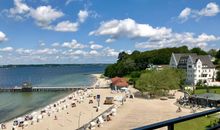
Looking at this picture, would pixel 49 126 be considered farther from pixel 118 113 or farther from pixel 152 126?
pixel 152 126

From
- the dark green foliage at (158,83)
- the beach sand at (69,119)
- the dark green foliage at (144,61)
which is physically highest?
the dark green foliage at (144,61)

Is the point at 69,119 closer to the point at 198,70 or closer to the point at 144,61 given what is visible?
the point at 198,70

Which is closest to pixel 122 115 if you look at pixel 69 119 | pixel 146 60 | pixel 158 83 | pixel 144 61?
pixel 69 119

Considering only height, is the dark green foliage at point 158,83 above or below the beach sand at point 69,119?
above

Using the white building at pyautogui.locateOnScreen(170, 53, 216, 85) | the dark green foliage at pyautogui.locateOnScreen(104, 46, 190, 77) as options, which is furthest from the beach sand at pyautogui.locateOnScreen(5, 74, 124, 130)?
the dark green foliage at pyautogui.locateOnScreen(104, 46, 190, 77)

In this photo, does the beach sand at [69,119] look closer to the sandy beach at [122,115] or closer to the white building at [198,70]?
the sandy beach at [122,115]

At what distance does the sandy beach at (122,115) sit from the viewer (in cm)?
4041

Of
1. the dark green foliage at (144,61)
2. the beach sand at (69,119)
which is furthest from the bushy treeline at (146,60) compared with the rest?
the beach sand at (69,119)

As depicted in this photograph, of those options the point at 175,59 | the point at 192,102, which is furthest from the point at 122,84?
the point at 192,102

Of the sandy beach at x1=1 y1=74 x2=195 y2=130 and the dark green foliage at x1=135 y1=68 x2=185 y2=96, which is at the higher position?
the dark green foliage at x1=135 y1=68 x2=185 y2=96

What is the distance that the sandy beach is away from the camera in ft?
133

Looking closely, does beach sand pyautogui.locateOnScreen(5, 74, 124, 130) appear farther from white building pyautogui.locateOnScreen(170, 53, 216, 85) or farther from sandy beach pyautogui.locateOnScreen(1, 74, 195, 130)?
Answer: white building pyautogui.locateOnScreen(170, 53, 216, 85)

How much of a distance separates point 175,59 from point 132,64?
31.5 m

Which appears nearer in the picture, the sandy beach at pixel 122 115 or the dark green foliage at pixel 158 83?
the sandy beach at pixel 122 115
